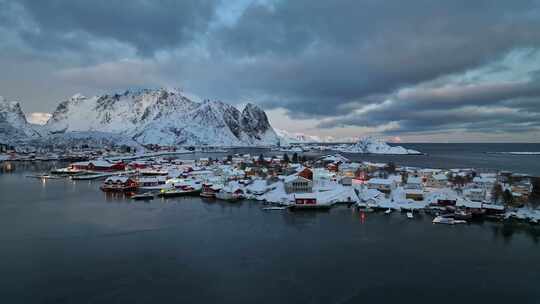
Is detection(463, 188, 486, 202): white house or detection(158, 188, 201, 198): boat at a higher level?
detection(463, 188, 486, 202): white house

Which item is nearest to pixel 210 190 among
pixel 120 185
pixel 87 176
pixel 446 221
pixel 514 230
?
pixel 120 185

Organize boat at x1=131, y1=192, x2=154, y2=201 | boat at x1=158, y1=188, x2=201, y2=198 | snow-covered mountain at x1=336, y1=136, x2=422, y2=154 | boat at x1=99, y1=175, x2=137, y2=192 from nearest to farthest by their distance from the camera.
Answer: boat at x1=131, y1=192, x2=154, y2=201
boat at x1=158, y1=188, x2=201, y2=198
boat at x1=99, y1=175, x2=137, y2=192
snow-covered mountain at x1=336, y1=136, x2=422, y2=154

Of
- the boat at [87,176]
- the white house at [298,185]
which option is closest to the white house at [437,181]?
the white house at [298,185]

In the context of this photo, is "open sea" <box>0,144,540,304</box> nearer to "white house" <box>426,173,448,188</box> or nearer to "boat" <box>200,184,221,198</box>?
"boat" <box>200,184,221,198</box>

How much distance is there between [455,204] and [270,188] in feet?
42.4

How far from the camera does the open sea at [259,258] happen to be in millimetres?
9445

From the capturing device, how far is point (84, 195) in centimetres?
2638

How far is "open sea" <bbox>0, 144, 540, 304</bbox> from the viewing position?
372 inches

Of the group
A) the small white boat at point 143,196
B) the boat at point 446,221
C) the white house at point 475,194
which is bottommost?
the boat at point 446,221

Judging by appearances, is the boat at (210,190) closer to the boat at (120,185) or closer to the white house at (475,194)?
the boat at (120,185)

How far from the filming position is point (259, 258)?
12016 millimetres

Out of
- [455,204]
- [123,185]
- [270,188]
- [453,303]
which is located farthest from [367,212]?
[123,185]

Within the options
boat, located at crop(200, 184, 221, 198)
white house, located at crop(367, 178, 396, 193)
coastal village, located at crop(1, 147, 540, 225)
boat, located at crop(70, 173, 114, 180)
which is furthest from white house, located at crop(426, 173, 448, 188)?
boat, located at crop(70, 173, 114, 180)

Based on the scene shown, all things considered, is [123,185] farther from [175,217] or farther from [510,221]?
[510,221]
